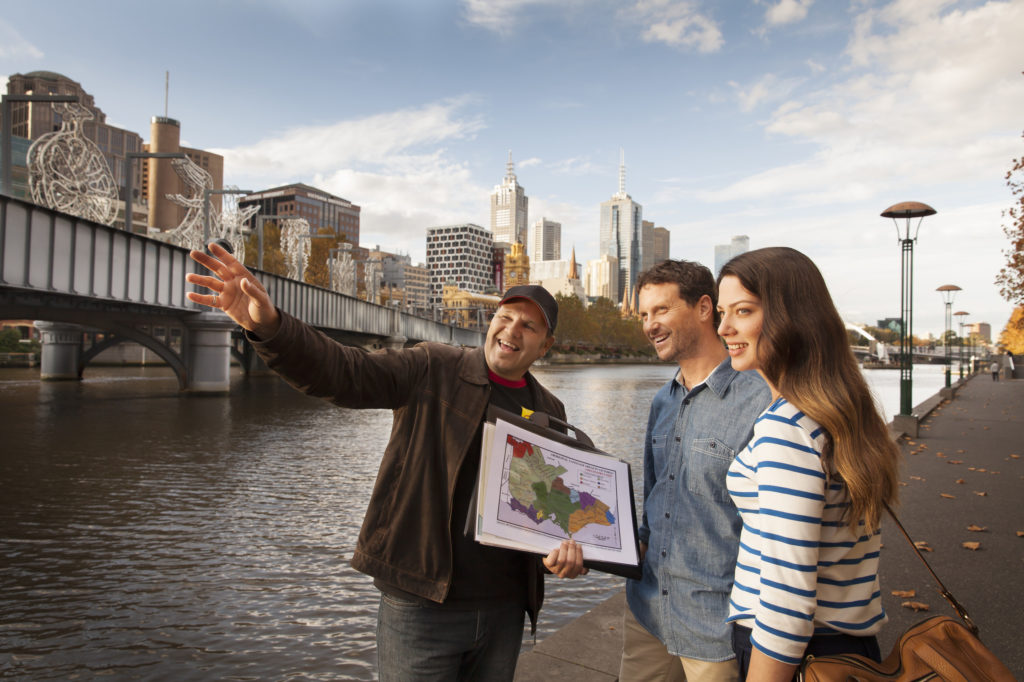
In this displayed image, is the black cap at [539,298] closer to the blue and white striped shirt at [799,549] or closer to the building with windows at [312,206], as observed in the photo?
the blue and white striped shirt at [799,549]

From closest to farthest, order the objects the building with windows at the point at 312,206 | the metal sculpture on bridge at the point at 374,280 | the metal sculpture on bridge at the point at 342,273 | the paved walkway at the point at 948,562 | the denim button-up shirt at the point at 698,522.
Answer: the denim button-up shirt at the point at 698,522, the paved walkway at the point at 948,562, the metal sculpture on bridge at the point at 342,273, the metal sculpture on bridge at the point at 374,280, the building with windows at the point at 312,206

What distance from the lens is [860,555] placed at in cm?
196

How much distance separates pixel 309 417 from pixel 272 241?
54330 mm

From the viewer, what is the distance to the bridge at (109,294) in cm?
1917

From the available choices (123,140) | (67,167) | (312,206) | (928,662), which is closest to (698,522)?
(928,662)

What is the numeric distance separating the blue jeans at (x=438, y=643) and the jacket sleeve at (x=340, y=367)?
0.81 meters

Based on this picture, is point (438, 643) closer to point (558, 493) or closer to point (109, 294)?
point (558, 493)

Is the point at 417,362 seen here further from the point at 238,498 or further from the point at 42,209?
the point at 42,209

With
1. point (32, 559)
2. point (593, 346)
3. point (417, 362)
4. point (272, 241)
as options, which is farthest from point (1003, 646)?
point (593, 346)

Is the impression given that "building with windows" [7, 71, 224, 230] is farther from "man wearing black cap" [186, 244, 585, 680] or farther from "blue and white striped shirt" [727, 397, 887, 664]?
"blue and white striped shirt" [727, 397, 887, 664]

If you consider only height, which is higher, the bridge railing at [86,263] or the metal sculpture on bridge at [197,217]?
the metal sculpture on bridge at [197,217]

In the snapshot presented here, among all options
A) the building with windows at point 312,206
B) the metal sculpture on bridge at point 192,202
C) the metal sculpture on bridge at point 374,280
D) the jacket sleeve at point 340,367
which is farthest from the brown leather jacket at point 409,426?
the building with windows at point 312,206

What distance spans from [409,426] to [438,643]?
2.81 ft

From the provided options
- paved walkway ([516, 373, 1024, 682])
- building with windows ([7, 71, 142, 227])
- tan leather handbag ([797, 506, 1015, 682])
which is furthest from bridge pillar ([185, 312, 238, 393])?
tan leather handbag ([797, 506, 1015, 682])
